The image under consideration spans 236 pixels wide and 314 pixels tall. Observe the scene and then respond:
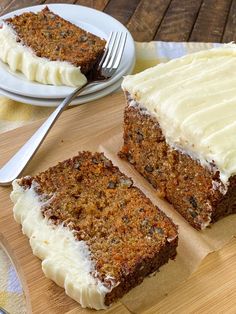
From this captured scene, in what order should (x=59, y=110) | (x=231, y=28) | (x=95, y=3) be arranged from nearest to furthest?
(x=59, y=110), (x=231, y=28), (x=95, y=3)

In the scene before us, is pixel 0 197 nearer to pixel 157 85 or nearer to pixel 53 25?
pixel 157 85

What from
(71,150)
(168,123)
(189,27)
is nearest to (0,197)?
(71,150)

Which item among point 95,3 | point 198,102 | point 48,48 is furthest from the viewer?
point 95,3

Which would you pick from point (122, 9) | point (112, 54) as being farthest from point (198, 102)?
point (122, 9)

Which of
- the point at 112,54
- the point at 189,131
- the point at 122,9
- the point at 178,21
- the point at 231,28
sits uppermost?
the point at 189,131

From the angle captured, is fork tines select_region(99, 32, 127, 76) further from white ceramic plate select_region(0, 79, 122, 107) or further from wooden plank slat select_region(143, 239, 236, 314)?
wooden plank slat select_region(143, 239, 236, 314)

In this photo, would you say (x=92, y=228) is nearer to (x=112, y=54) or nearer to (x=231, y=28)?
(x=112, y=54)
